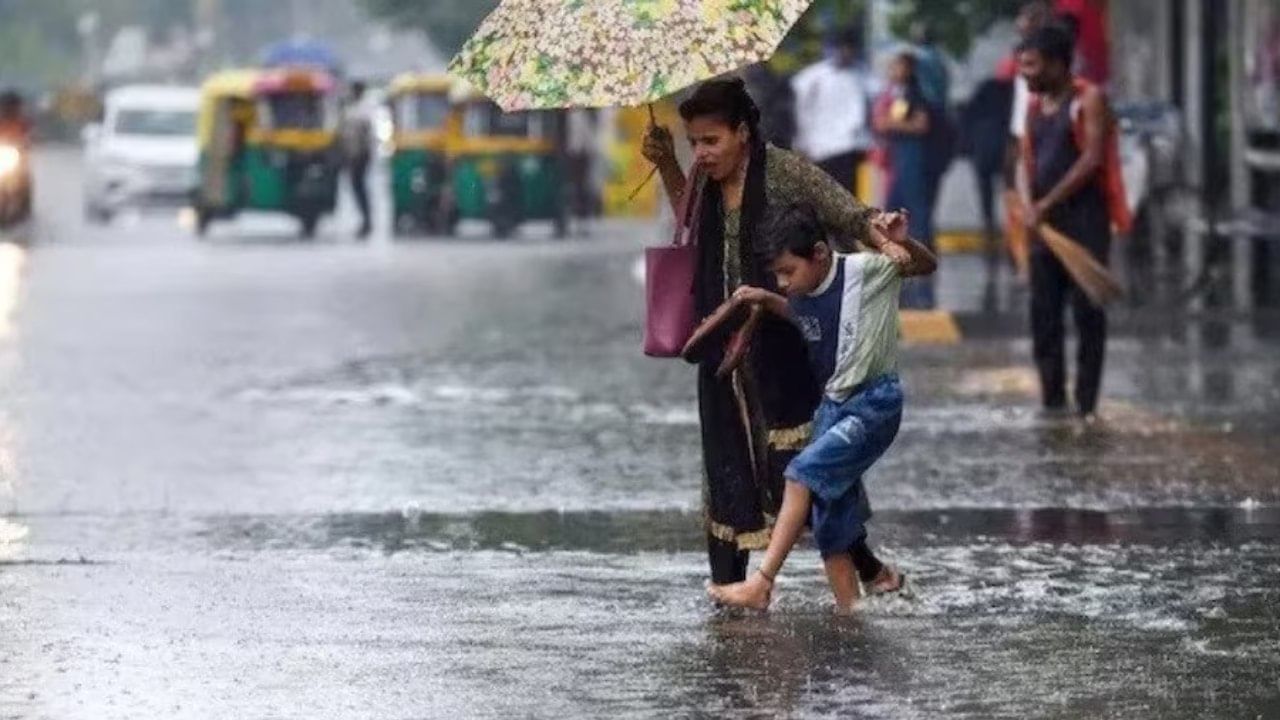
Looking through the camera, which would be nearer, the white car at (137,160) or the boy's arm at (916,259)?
the boy's arm at (916,259)

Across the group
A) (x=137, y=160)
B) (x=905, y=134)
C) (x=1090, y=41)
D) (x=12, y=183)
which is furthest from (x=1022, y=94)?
(x=137, y=160)

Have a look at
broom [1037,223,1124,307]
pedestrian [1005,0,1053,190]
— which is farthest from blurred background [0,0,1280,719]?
pedestrian [1005,0,1053,190]

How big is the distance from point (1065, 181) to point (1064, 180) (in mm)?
24

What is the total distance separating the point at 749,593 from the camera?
361 inches

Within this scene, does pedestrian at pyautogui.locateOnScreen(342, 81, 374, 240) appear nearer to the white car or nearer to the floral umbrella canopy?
the white car

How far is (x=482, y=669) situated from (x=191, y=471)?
16.9 ft

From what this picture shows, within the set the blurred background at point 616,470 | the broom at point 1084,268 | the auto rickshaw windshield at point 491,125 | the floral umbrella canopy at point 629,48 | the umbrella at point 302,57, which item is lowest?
the umbrella at point 302,57

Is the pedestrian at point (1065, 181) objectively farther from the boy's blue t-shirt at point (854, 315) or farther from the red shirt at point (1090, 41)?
the red shirt at point (1090, 41)

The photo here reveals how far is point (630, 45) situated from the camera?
28.9 feet

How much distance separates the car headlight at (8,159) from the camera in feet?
131

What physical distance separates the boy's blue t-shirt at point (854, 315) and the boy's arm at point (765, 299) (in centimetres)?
A: 3

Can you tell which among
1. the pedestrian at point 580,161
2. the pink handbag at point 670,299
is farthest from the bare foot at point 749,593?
the pedestrian at point 580,161

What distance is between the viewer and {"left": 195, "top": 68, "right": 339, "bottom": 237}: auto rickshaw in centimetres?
3997

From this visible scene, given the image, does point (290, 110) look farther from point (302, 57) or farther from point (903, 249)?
point (302, 57)
